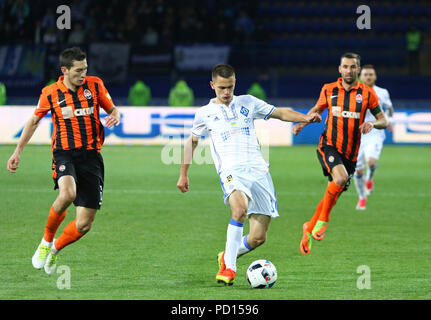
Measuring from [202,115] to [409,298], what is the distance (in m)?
2.21

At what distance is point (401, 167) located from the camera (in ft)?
55.4

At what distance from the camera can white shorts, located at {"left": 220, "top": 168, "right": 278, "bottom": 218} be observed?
20.9 feet

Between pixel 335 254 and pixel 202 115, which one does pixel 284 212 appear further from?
pixel 202 115

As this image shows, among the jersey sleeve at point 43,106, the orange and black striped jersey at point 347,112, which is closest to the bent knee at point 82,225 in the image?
the jersey sleeve at point 43,106

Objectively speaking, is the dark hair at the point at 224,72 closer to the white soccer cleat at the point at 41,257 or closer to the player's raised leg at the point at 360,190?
the white soccer cleat at the point at 41,257

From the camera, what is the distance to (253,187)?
643 centimetres

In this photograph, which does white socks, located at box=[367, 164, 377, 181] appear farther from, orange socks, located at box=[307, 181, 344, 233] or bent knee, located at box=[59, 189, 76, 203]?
bent knee, located at box=[59, 189, 76, 203]

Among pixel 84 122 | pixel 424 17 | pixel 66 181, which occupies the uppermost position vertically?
pixel 424 17

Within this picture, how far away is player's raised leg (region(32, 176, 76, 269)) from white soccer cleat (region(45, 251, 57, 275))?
0.23 ft

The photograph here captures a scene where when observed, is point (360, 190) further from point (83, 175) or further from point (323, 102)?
point (83, 175)

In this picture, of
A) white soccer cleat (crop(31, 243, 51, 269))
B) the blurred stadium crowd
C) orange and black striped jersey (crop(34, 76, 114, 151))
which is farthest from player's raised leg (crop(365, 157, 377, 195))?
the blurred stadium crowd

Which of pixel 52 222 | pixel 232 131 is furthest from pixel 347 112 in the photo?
pixel 52 222

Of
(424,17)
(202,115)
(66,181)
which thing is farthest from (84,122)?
(424,17)

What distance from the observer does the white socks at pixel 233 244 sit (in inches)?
242
